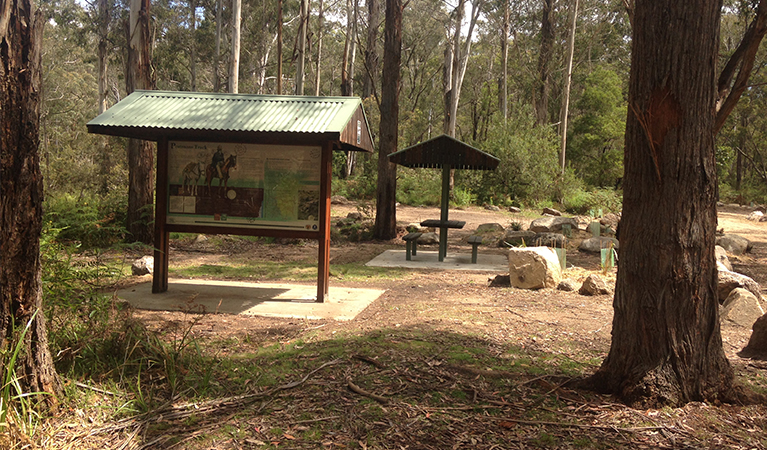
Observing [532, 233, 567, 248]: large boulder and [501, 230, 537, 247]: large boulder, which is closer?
[532, 233, 567, 248]: large boulder

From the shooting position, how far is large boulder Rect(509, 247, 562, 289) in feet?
28.0

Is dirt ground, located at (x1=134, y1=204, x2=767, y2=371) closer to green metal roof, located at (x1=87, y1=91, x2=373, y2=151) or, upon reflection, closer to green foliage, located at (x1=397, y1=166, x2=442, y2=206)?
green metal roof, located at (x1=87, y1=91, x2=373, y2=151)

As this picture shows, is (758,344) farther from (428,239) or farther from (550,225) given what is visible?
(550,225)

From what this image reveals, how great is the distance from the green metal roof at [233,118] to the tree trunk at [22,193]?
332 cm

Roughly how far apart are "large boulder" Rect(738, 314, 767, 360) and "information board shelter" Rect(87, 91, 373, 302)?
462cm

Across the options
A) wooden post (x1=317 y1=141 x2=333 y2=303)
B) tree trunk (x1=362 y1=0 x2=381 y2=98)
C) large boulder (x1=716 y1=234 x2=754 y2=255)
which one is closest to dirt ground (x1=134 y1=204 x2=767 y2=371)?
wooden post (x1=317 y1=141 x2=333 y2=303)

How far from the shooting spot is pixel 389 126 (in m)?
15.4

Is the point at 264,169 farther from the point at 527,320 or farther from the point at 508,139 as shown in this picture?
the point at 508,139

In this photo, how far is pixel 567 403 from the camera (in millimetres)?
3896

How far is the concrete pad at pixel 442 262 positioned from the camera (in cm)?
1110

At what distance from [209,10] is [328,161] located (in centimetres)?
3459

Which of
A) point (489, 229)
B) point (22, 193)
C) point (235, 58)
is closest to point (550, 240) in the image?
point (489, 229)

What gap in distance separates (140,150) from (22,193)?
999 cm

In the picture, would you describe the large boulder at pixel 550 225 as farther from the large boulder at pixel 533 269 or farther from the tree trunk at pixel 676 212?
the tree trunk at pixel 676 212
